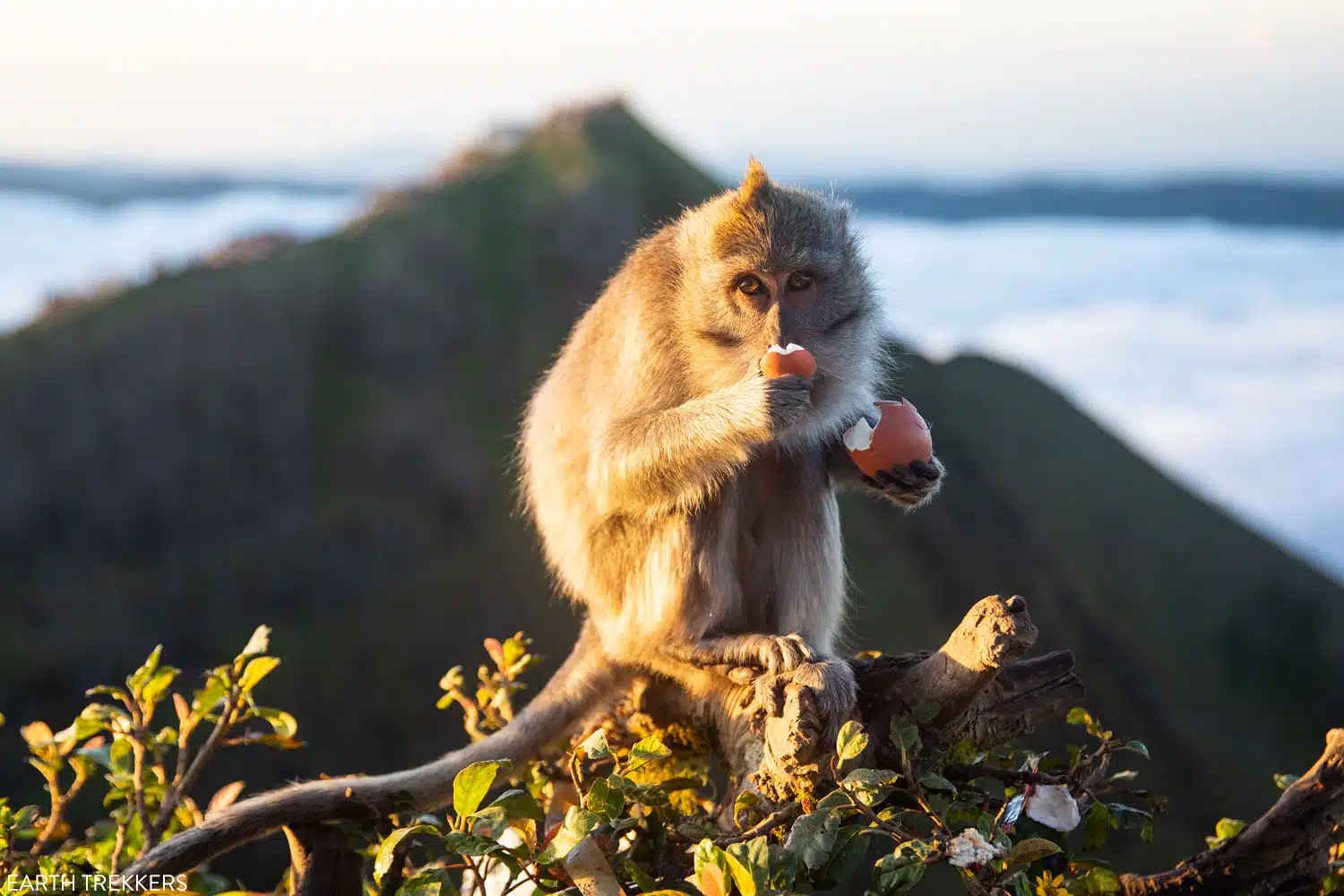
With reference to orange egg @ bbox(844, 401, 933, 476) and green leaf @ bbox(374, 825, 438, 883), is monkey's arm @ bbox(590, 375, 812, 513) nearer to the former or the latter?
orange egg @ bbox(844, 401, 933, 476)

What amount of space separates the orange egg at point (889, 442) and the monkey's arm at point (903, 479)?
4cm

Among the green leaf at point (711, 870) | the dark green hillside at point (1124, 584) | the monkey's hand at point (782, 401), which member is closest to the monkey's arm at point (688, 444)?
the monkey's hand at point (782, 401)

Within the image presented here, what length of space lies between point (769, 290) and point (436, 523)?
7.29 m

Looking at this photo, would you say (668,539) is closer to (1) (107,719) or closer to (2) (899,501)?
(2) (899,501)

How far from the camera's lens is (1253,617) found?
10.2 metres

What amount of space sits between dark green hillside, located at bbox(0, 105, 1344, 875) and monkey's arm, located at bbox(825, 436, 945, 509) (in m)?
5.45

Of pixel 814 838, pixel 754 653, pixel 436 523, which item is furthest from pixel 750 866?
pixel 436 523

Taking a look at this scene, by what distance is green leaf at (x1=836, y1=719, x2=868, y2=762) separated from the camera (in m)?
2.62

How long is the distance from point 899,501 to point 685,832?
1541mm

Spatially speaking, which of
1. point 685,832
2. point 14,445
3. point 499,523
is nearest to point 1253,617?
point 499,523

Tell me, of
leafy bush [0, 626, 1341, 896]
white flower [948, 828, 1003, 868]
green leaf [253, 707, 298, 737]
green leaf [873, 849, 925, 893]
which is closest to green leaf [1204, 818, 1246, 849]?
leafy bush [0, 626, 1341, 896]

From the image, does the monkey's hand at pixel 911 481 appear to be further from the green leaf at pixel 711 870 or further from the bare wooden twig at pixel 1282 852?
the green leaf at pixel 711 870

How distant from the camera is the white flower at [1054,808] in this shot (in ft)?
8.91

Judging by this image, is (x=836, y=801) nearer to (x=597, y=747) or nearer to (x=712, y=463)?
(x=597, y=747)
